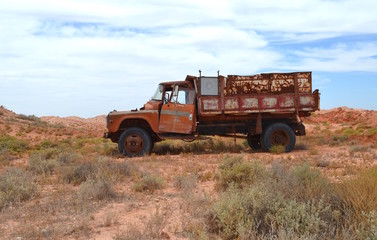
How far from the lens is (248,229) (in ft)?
14.5

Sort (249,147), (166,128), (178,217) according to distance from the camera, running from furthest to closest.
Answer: (249,147), (166,128), (178,217)

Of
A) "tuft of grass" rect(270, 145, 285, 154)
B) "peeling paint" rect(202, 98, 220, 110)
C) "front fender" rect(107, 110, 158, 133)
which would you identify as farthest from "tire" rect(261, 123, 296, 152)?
"front fender" rect(107, 110, 158, 133)

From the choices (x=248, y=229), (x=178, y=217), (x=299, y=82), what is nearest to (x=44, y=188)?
(x=178, y=217)

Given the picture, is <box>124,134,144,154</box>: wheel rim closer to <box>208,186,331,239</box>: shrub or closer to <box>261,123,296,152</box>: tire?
<box>261,123,296,152</box>: tire

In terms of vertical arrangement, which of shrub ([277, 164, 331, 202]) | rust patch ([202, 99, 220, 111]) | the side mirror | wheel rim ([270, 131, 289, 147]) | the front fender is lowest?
shrub ([277, 164, 331, 202])

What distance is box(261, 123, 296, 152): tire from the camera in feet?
43.8

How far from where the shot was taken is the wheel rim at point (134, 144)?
12945mm

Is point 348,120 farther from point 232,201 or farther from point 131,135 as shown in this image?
point 232,201

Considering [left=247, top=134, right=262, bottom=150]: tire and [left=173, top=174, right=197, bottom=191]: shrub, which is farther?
[left=247, top=134, right=262, bottom=150]: tire

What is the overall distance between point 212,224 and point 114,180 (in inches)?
136

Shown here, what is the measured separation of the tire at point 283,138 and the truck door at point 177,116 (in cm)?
265

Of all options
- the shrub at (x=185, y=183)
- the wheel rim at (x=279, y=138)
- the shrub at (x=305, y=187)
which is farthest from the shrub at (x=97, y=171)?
the wheel rim at (x=279, y=138)

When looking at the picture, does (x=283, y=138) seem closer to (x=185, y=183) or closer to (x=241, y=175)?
(x=241, y=175)

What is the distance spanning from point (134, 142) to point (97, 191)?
20.6ft
